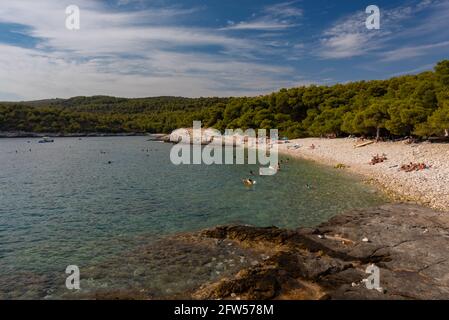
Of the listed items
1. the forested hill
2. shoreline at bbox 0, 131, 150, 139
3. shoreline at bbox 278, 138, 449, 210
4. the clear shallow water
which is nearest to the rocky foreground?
the clear shallow water

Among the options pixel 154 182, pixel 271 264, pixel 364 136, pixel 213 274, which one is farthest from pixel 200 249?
pixel 364 136

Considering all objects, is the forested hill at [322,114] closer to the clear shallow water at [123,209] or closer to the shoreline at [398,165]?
the shoreline at [398,165]

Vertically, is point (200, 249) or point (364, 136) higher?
point (364, 136)

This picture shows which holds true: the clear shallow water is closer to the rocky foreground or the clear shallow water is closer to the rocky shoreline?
the rocky foreground

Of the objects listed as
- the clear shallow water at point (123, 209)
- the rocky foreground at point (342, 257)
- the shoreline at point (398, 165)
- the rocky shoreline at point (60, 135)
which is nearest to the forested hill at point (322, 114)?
the rocky shoreline at point (60, 135)

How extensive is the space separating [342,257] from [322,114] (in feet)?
236

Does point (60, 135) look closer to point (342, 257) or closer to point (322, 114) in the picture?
point (322, 114)

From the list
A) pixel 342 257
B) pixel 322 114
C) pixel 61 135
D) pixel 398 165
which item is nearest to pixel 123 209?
pixel 342 257

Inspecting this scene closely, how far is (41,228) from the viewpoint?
72.7 feet

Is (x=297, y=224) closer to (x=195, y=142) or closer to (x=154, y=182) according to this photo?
(x=154, y=182)

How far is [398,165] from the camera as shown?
39.2 m

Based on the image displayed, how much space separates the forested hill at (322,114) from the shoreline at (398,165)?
4.24m
